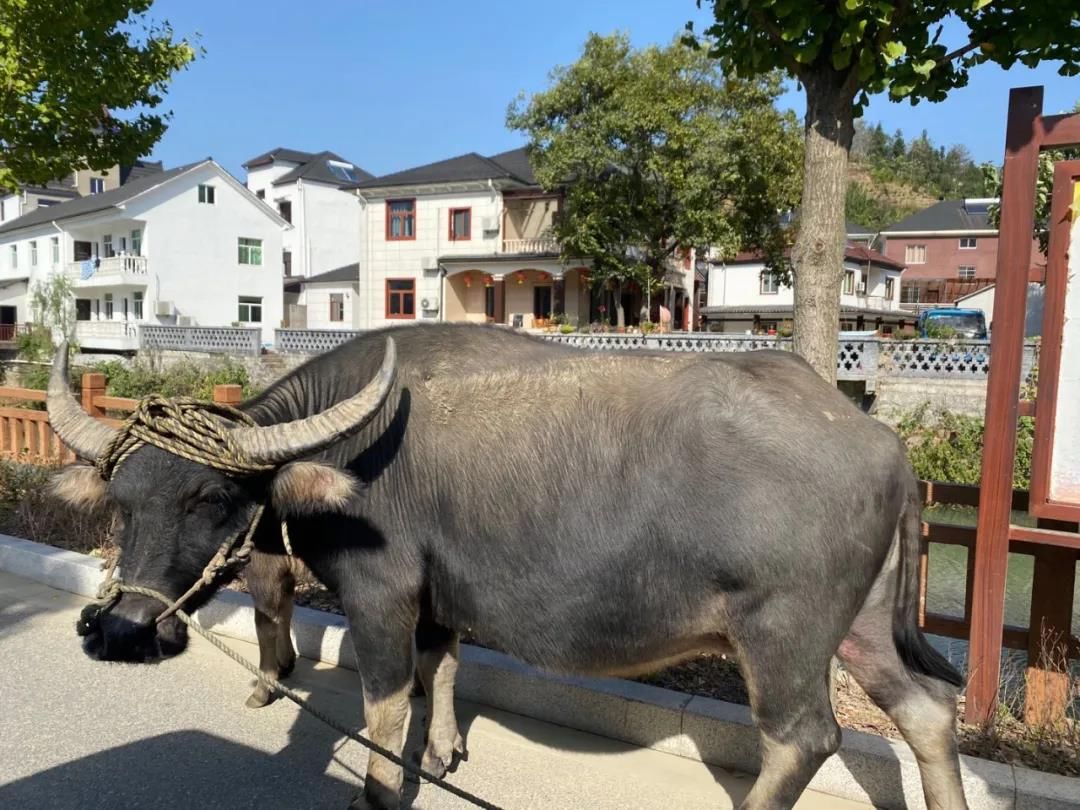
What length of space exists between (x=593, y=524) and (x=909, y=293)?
55490mm

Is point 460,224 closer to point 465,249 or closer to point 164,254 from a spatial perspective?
point 465,249

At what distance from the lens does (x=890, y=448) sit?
2.59 metres

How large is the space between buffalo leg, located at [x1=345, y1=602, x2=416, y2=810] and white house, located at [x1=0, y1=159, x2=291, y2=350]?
30630 millimetres

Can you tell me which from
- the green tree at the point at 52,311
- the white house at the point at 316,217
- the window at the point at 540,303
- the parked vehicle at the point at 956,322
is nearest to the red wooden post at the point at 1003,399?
the parked vehicle at the point at 956,322

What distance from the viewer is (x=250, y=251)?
35469mm

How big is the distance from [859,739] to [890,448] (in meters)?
1.42

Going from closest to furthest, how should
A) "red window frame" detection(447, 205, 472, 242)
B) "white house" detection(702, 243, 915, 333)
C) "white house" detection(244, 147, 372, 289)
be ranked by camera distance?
"red window frame" detection(447, 205, 472, 242) → "white house" detection(702, 243, 915, 333) → "white house" detection(244, 147, 372, 289)

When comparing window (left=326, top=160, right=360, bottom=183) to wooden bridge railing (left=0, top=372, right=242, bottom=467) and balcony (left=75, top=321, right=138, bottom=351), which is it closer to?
balcony (left=75, top=321, right=138, bottom=351)

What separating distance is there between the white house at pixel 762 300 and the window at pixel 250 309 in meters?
20.7

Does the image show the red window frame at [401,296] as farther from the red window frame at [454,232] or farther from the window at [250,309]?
the window at [250,309]

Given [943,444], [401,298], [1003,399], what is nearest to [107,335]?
[401,298]

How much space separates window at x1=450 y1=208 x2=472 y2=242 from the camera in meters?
31.1

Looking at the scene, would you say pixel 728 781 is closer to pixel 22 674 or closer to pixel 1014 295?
pixel 1014 295

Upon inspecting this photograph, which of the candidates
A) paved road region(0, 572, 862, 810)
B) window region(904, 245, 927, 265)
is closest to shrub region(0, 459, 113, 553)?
paved road region(0, 572, 862, 810)
